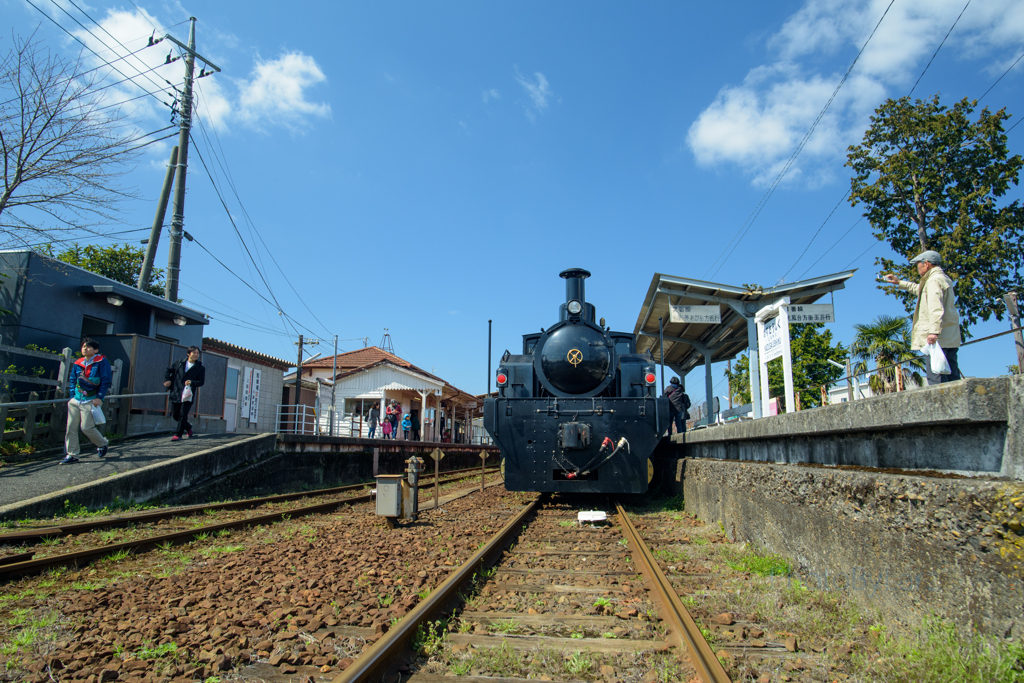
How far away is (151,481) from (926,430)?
9.46 meters

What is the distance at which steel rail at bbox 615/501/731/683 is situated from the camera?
2.65 m

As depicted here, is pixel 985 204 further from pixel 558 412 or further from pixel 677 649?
pixel 677 649

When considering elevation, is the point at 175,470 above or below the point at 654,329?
below

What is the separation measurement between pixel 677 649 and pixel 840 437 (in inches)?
83.5

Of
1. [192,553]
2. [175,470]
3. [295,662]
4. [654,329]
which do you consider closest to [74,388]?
[175,470]

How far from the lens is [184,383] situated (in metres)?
11.0

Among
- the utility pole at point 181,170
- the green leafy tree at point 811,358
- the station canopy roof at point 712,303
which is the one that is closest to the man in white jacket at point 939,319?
the station canopy roof at point 712,303

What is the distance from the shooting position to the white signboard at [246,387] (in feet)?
63.2

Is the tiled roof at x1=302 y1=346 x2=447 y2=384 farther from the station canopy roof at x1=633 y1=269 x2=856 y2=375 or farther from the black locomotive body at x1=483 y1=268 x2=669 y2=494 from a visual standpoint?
the black locomotive body at x1=483 y1=268 x2=669 y2=494

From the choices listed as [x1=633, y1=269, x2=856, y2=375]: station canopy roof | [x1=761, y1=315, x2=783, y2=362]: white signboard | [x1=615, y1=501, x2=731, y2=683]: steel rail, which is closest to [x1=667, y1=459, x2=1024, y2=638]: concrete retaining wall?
[x1=615, y1=501, x2=731, y2=683]: steel rail

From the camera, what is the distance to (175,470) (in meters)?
9.21

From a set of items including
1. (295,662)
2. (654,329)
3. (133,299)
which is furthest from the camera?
(654,329)

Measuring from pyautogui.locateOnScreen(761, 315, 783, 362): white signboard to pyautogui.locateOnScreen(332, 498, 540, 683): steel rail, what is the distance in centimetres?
760

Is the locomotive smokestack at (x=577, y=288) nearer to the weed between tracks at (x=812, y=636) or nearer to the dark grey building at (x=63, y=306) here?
the weed between tracks at (x=812, y=636)
